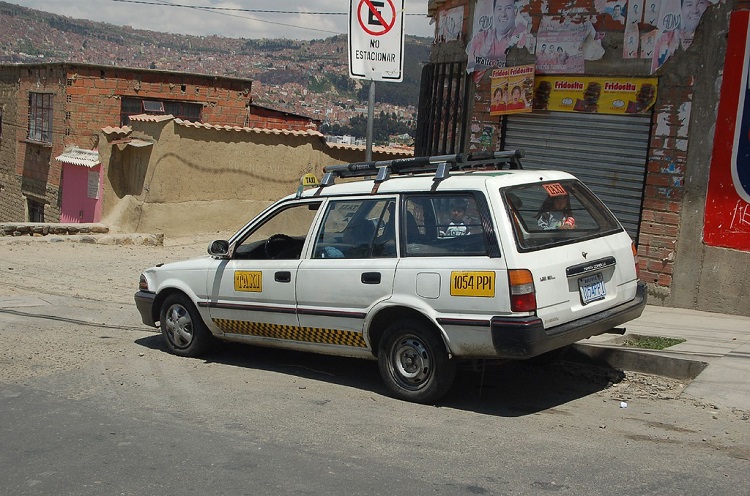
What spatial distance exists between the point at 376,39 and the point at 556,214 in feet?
9.75

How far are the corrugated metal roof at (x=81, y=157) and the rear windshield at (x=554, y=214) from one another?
692 inches

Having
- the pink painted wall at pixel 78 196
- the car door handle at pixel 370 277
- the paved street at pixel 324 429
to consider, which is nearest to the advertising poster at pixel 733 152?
the paved street at pixel 324 429

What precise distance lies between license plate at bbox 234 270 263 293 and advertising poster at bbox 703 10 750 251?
5.30m

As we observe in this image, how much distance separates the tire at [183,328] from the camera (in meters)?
8.17

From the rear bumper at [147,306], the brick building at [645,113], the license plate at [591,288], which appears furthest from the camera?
the brick building at [645,113]

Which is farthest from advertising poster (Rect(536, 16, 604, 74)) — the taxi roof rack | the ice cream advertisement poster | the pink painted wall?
the pink painted wall

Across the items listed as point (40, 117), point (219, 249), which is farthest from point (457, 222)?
point (40, 117)

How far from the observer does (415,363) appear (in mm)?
6574

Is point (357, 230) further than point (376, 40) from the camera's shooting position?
No

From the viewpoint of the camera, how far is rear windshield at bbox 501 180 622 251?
6188mm

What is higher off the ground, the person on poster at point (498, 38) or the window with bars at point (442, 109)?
the person on poster at point (498, 38)

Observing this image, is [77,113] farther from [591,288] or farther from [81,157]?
[591,288]

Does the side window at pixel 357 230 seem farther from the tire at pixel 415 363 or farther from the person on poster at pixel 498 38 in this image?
the person on poster at pixel 498 38

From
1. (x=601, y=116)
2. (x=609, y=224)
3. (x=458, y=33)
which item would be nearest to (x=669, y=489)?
(x=609, y=224)
